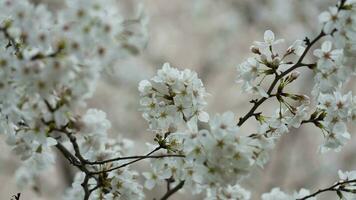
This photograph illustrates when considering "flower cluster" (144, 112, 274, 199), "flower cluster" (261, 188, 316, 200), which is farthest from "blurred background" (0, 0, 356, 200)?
"flower cluster" (144, 112, 274, 199)

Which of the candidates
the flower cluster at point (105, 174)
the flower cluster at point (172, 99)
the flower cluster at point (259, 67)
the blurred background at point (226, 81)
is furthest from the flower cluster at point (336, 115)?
the blurred background at point (226, 81)

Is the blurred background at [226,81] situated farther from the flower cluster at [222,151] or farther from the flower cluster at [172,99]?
the flower cluster at [222,151]

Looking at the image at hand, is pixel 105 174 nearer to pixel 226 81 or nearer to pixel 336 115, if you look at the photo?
pixel 336 115

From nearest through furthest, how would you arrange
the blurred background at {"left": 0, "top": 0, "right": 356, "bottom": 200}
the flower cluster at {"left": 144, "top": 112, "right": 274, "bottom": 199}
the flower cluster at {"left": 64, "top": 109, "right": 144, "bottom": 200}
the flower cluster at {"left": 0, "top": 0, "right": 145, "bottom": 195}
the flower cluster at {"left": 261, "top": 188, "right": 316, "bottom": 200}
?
the flower cluster at {"left": 0, "top": 0, "right": 145, "bottom": 195}
the flower cluster at {"left": 144, "top": 112, "right": 274, "bottom": 199}
the flower cluster at {"left": 64, "top": 109, "right": 144, "bottom": 200}
the flower cluster at {"left": 261, "top": 188, "right": 316, "bottom": 200}
the blurred background at {"left": 0, "top": 0, "right": 356, "bottom": 200}

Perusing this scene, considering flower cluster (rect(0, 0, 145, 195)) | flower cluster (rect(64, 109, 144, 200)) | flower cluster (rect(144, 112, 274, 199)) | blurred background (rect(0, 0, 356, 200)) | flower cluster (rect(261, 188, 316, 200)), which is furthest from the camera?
blurred background (rect(0, 0, 356, 200))

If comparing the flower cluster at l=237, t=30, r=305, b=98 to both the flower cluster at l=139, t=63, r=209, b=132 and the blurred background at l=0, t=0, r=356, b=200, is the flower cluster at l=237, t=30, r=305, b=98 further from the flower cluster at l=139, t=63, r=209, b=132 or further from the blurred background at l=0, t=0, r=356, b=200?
the blurred background at l=0, t=0, r=356, b=200

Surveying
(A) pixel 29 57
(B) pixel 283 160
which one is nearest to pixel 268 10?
(B) pixel 283 160
